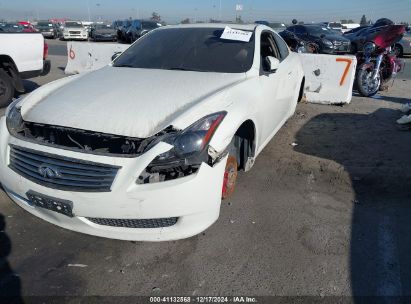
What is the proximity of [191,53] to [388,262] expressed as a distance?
2.79 m

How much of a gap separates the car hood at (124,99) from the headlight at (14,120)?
2.1 inches

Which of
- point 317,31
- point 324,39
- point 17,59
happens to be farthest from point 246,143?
point 317,31

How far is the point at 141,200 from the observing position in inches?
93.0

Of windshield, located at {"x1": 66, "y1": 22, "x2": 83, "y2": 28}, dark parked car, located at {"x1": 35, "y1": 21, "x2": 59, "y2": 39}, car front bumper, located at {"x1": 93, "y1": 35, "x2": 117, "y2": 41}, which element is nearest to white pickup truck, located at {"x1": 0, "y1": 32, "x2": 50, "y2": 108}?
car front bumper, located at {"x1": 93, "y1": 35, "x2": 117, "y2": 41}

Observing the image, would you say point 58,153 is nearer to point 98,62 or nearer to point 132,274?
point 132,274

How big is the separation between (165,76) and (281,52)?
210 cm

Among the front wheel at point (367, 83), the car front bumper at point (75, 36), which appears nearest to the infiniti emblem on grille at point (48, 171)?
the front wheel at point (367, 83)

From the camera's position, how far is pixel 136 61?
418 cm

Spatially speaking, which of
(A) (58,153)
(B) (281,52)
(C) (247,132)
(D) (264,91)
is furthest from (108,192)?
(B) (281,52)

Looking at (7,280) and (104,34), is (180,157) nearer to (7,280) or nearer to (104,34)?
(7,280)

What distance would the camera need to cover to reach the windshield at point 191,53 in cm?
380

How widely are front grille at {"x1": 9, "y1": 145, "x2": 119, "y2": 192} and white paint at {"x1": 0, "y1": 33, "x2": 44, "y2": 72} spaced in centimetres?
490

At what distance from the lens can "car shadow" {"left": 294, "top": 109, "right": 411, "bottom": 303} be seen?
255cm

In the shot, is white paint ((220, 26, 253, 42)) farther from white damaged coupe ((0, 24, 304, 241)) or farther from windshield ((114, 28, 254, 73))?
white damaged coupe ((0, 24, 304, 241))
